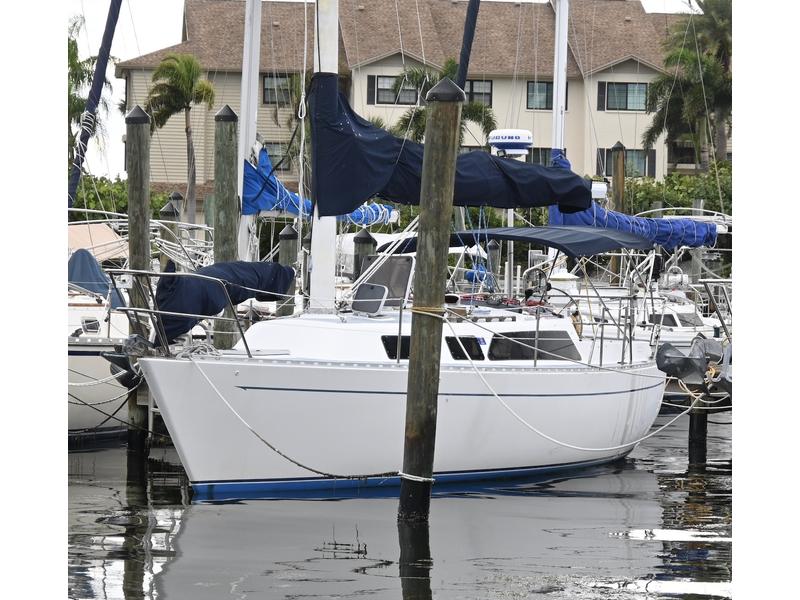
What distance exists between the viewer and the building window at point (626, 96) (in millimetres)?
47188

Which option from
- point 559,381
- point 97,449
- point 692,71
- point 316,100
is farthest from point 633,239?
point 692,71

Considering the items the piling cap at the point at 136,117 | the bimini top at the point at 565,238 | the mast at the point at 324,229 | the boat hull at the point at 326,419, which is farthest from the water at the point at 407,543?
the piling cap at the point at 136,117

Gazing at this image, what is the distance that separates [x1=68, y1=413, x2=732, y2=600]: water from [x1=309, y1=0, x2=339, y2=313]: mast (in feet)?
7.70

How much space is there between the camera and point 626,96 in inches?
1861

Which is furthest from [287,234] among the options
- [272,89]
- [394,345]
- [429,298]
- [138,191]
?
[272,89]

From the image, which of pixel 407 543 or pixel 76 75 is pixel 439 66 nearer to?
pixel 76 75

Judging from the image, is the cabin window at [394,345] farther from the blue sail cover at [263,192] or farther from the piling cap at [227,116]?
the piling cap at [227,116]

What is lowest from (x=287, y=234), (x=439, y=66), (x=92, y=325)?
(x=92, y=325)

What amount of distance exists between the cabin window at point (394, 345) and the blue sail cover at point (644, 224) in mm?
5292

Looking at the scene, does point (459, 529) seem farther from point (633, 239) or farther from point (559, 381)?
point (633, 239)

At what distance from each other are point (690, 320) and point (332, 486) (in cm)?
1322

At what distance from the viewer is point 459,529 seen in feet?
37.5

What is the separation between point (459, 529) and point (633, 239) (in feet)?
17.8

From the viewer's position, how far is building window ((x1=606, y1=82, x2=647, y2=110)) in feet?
155
